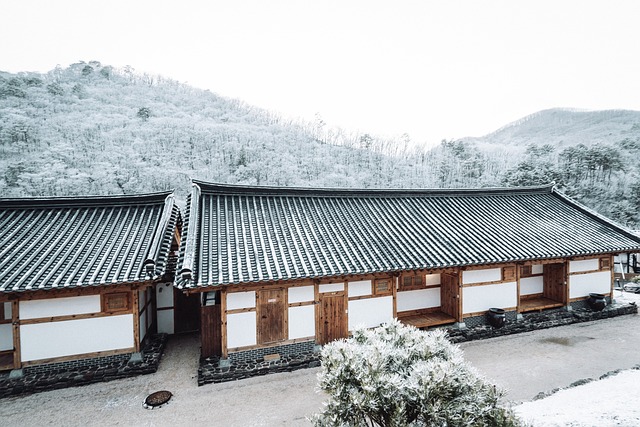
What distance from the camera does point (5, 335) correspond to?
10.2m

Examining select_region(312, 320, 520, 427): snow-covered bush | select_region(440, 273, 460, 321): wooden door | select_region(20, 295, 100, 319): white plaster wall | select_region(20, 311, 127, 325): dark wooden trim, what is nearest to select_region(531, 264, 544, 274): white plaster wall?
select_region(440, 273, 460, 321): wooden door

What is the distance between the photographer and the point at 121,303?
10180 mm

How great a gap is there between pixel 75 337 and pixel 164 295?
139 inches

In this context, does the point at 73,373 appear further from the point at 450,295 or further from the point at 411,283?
the point at 450,295

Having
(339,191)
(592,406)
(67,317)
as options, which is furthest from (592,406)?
(67,317)

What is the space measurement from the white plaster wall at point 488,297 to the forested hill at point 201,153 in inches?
1292

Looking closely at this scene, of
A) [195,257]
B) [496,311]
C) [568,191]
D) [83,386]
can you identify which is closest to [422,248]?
[496,311]

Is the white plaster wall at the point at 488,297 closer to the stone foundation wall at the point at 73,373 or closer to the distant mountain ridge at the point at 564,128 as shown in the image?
the stone foundation wall at the point at 73,373

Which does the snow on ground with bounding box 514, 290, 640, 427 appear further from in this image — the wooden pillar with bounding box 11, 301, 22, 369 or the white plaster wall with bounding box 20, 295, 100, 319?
the wooden pillar with bounding box 11, 301, 22, 369

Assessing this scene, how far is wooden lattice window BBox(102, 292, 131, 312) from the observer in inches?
394

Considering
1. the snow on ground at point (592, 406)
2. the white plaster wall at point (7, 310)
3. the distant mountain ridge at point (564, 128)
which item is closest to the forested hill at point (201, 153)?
the distant mountain ridge at point (564, 128)

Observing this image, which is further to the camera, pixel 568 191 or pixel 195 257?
pixel 568 191

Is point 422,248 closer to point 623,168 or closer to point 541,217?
point 541,217

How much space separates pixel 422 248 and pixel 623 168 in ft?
171
